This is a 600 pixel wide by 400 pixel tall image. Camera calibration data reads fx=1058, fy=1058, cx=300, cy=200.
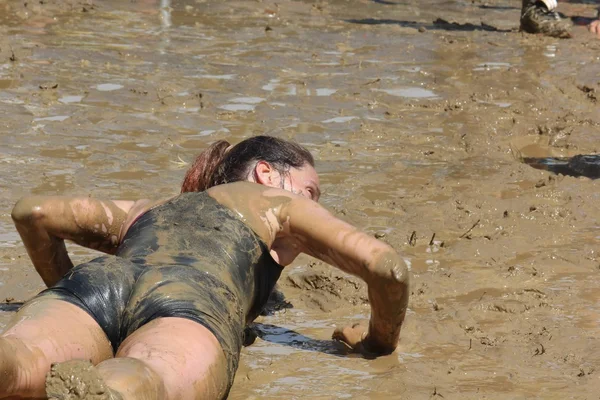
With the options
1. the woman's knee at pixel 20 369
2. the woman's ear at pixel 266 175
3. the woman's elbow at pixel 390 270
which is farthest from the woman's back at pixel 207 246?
the woman's knee at pixel 20 369

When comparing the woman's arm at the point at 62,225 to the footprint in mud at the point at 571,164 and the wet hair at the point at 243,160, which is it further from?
the footprint in mud at the point at 571,164

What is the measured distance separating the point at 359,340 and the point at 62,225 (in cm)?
111

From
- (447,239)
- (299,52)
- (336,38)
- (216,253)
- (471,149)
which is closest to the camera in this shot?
(216,253)

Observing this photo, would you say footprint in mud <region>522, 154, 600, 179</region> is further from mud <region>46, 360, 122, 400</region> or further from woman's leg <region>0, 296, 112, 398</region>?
mud <region>46, 360, 122, 400</region>

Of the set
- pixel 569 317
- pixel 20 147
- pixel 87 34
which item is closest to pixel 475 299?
pixel 569 317

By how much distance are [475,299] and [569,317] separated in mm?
377

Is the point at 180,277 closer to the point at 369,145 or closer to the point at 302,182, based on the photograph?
the point at 302,182

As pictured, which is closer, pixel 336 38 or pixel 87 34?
pixel 87 34

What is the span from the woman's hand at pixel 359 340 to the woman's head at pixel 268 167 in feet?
1.70

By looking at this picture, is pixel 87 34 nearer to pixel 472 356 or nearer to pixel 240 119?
pixel 240 119

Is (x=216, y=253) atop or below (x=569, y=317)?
atop

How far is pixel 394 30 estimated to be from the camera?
10328 mm

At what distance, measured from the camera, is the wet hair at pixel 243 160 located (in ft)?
12.8

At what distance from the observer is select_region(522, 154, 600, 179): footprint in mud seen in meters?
5.91
